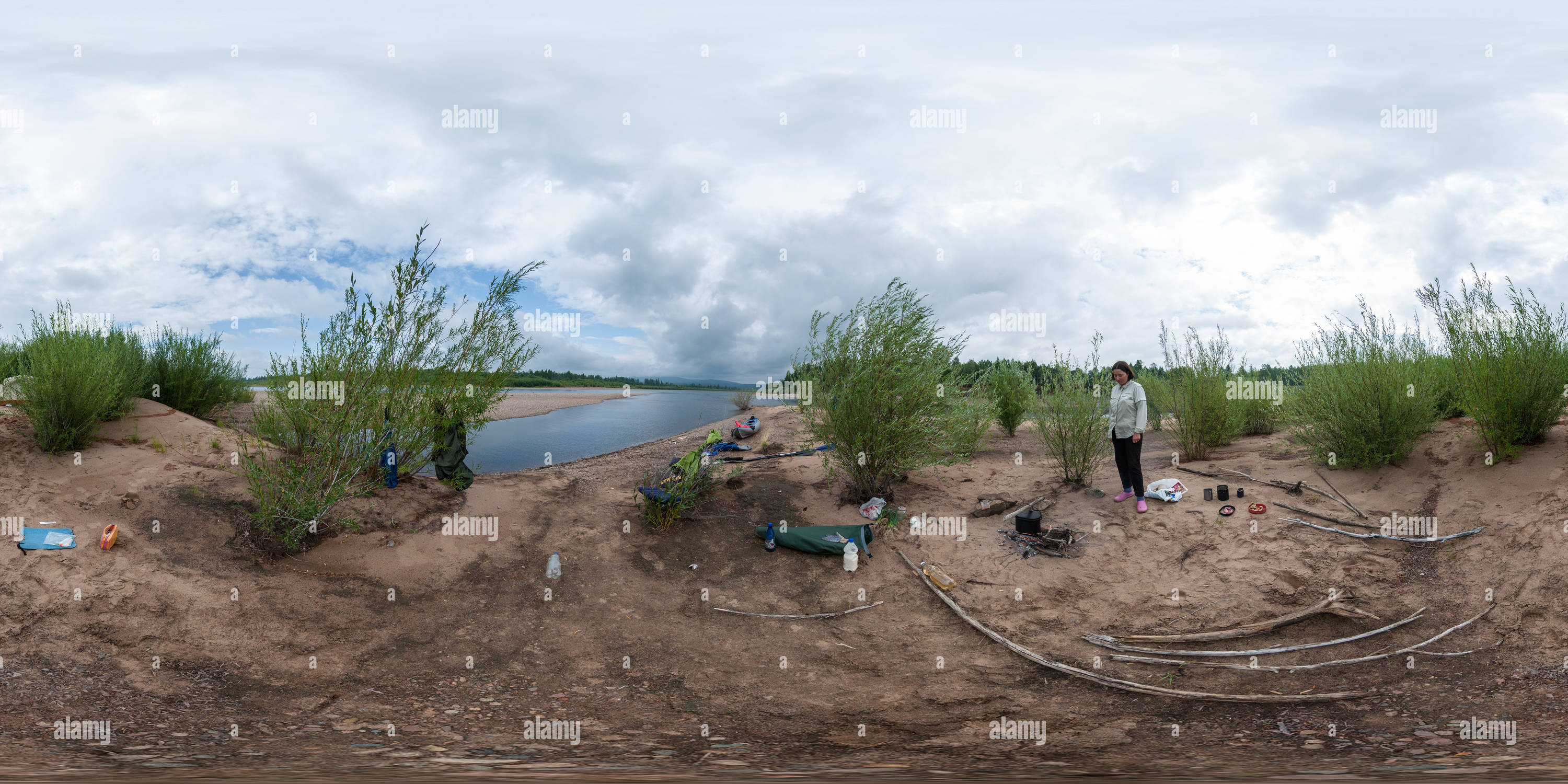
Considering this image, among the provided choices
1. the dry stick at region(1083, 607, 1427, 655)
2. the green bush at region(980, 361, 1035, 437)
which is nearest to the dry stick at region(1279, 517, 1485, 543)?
the dry stick at region(1083, 607, 1427, 655)

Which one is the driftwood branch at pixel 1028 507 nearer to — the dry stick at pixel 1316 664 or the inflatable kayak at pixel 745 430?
the dry stick at pixel 1316 664

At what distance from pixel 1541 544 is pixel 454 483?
12.4 meters

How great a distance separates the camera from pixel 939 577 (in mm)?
8250

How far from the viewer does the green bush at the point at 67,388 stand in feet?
28.3

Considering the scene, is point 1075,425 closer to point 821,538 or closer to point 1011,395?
point 821,538

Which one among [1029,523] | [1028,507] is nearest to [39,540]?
[1029,523]

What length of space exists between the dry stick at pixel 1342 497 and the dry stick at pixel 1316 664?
230cm

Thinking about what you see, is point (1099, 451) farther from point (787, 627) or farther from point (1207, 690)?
point (787, 627)

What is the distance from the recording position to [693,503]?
9.57 m

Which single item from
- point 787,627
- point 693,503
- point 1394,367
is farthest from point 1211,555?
point 693,503

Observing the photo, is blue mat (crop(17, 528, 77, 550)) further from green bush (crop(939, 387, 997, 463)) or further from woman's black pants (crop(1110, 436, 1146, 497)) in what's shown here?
woman's black pants (crop(1110, 436, 1146, 497))

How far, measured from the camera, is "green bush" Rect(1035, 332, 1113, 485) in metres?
10.5

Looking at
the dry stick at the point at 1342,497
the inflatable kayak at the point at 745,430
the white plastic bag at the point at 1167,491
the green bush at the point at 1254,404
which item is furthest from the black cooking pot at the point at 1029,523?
the inflatable kayak at the point at 745,430

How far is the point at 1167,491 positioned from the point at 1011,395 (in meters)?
7.47
